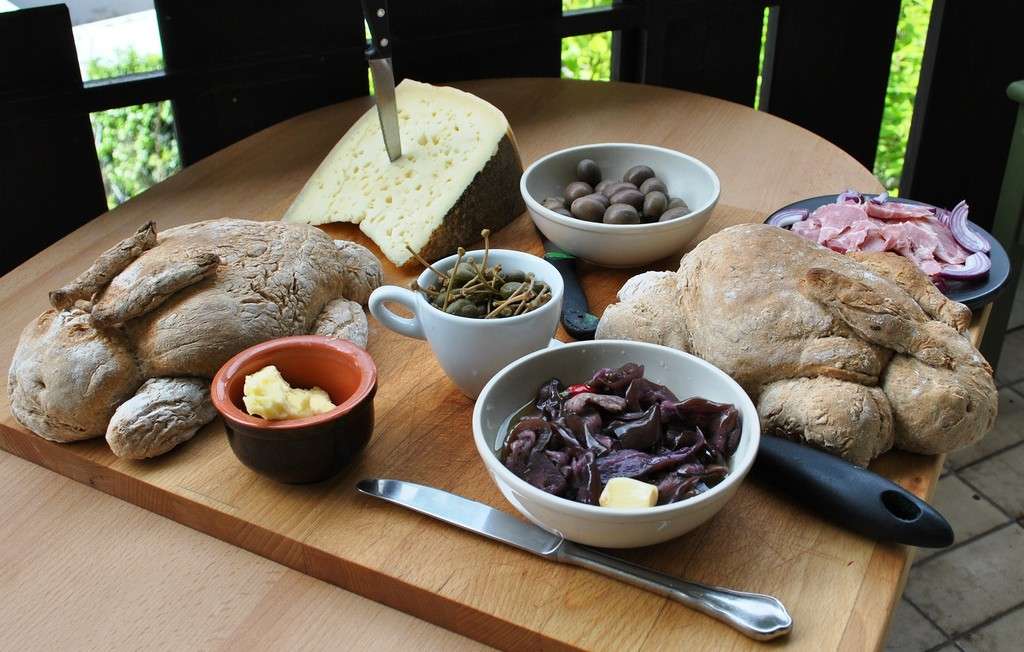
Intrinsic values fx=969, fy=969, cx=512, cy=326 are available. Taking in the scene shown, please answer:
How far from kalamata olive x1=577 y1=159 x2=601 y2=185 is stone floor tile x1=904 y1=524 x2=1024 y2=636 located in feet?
3.66

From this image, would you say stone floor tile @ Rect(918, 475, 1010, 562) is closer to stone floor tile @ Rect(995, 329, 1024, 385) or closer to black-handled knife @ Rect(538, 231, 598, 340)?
stone floor tile @ Rect(995, 329, 1024, 385)

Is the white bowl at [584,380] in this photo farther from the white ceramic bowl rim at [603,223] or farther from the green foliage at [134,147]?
the green foliage at [134,147]

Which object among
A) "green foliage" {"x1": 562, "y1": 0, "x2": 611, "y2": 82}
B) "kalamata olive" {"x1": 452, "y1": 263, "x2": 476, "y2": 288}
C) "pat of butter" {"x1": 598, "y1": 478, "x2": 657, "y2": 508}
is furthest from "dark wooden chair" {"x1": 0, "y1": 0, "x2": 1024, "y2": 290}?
"pat of butter" {"x1": 598, "y1": 478, "x2": 657, "y2": 508}

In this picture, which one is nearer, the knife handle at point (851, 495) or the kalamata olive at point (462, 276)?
the knife handle at point (851, 495)

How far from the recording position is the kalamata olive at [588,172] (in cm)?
169

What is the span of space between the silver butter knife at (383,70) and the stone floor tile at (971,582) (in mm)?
1411

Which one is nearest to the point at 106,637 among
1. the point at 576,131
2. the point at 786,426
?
the point at 786,426

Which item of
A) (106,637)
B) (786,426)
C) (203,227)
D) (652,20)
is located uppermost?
(652,20)

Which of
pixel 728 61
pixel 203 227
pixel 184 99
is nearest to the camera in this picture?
pixel 203 227

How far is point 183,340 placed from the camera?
1208 mm

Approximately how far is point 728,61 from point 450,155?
1.12 meters

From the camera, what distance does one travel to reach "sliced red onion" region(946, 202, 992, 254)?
145 centimetres

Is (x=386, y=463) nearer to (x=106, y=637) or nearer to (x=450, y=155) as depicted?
(x=106, y=637)

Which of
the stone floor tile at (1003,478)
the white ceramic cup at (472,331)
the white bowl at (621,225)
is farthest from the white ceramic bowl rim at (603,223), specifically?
the stone floor tile at (1003,478)
